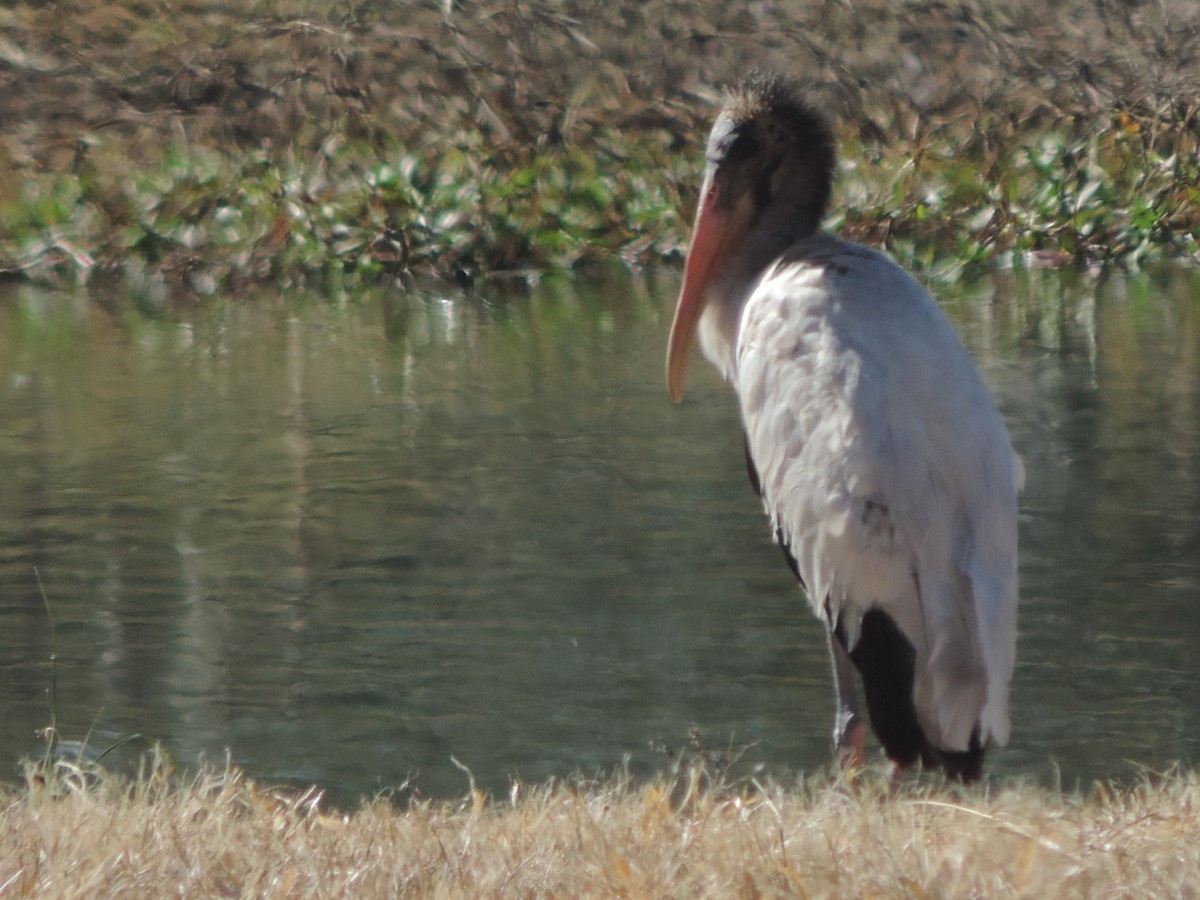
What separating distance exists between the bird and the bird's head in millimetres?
328

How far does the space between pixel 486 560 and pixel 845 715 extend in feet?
6.27

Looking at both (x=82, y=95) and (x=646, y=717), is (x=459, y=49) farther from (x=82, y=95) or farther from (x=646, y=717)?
(x=646, y=717)

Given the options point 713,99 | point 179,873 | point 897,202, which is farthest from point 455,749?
point 713,99

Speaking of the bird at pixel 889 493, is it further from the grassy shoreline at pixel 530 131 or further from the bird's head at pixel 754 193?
the grassy shoreline at pixel 530 131

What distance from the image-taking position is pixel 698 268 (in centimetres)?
412

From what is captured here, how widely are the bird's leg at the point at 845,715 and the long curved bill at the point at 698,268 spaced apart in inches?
28.2

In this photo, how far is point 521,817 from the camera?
2.96m

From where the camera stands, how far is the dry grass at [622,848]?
255 cm

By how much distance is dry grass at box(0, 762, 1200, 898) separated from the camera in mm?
2555

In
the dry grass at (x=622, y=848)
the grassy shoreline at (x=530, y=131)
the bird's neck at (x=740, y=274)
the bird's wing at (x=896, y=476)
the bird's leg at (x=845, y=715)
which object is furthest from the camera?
the grassy shoreline at (x=530, y=131)

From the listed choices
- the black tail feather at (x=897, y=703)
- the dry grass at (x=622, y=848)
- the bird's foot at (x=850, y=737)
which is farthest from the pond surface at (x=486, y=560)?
the dry grass at (x=622, y=848)

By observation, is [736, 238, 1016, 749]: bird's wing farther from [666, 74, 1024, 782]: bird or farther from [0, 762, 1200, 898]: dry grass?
[0, 762, 1200, 898]: dry grass

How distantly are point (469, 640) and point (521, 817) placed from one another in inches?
68.3

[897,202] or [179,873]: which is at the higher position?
[897,202]
